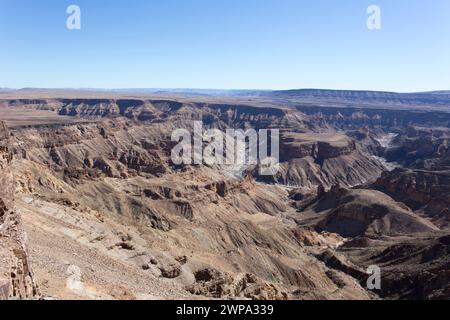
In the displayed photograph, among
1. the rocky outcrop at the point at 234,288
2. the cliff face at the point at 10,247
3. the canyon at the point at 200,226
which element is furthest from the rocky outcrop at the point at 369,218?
the cliff face at the point at 10,247

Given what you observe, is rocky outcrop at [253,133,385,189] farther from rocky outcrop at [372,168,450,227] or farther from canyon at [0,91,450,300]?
rocky outcrop at [372,168,450,227]

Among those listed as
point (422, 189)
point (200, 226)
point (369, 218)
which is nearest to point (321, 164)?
point (422, 189)

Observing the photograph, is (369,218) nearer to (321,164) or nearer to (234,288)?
(234,288)

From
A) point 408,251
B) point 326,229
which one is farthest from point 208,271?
point 326,229
